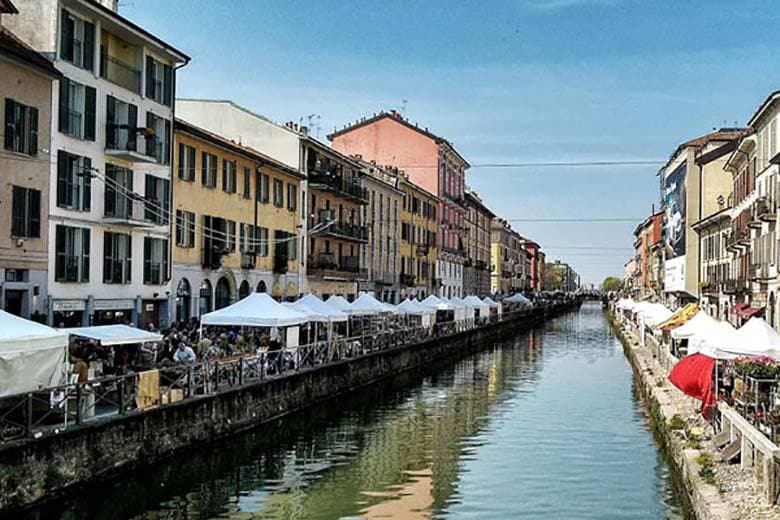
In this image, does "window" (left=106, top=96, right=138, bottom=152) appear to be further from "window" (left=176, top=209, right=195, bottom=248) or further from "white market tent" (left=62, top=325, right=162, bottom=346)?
"white market tent" (left=62, top=325, right=162, bottom=346)

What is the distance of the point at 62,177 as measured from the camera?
1232 inches

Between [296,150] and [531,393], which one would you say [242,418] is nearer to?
[531,393]

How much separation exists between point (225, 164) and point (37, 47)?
45.5ft

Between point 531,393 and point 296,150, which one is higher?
point 296,150

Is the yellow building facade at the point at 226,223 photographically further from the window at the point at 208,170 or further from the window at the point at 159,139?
the window at the point at 159,139

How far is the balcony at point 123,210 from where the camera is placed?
113ft

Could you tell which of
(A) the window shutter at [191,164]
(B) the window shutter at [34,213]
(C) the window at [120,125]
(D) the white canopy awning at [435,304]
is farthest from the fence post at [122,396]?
Answer: (D) the white canopy awning at [435,304]

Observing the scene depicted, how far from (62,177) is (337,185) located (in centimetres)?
2877

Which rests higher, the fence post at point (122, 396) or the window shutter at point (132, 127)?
the window shutter at point (132, 127)

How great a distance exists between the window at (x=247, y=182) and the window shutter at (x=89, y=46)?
13794 millimetres

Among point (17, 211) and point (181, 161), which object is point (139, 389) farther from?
point (181, 161)

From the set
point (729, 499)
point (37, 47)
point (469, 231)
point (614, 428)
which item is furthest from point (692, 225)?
point (729, 499)

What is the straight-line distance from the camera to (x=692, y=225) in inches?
3258

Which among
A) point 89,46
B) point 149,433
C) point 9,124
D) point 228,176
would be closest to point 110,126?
point 89,46
